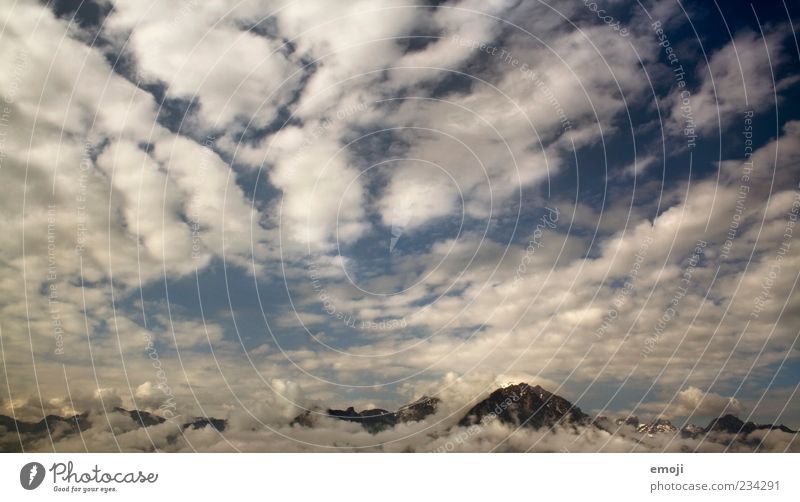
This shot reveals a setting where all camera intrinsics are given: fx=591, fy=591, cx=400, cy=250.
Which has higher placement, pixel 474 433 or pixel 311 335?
pixel 311 335
